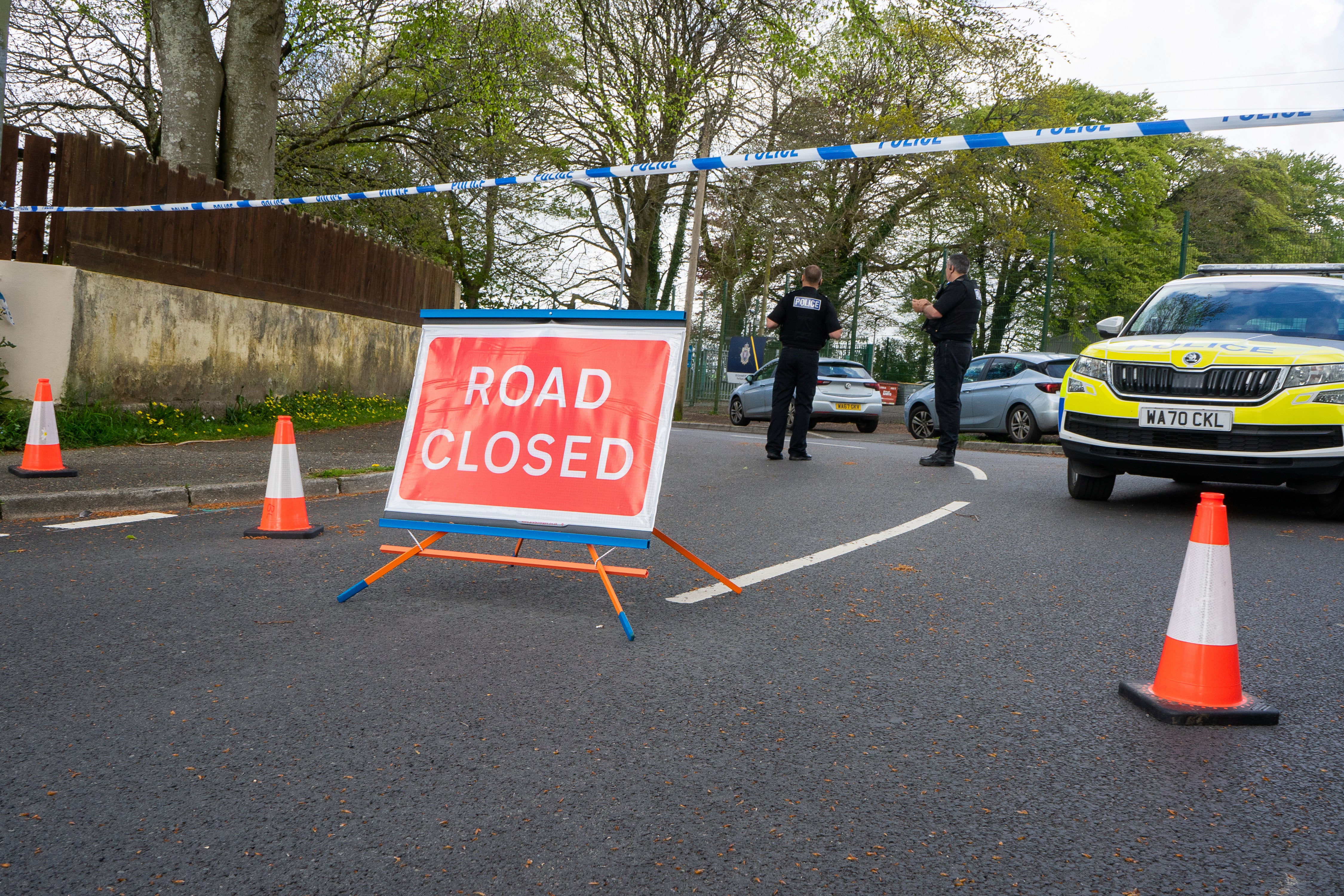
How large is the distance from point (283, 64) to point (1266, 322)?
723 inches

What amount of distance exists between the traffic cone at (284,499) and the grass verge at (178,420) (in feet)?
13.8

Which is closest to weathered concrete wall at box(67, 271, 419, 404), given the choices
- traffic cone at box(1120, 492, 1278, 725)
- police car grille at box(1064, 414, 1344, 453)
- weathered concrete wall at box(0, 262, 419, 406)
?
weathered concrete wall at box(0, 262, 419, 406)

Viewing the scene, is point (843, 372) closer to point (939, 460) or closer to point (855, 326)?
point (855, 326)

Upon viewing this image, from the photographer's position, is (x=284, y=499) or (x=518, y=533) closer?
(x=518, y=533)

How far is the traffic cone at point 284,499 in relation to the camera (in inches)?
242

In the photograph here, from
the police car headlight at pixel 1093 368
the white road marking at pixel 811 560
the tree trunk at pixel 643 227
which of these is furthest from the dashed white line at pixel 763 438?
the tree trunk at pixel 643 227

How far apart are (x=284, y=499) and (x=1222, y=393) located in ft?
20.2

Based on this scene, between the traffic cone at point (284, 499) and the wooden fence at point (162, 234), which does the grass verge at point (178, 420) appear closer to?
the wooden fence at point (162, 234)

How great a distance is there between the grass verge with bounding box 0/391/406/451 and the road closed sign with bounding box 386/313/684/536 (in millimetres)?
5908

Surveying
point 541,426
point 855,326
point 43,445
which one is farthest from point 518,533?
point 855,326

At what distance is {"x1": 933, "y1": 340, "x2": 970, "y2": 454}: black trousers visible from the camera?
10.7 metres

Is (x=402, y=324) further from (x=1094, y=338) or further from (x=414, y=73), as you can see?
(x=1094, y=338)

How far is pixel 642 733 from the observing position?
3104 millimetres

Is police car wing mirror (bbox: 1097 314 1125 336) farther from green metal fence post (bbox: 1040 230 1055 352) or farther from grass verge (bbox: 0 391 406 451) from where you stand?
green metal fence post (bbox: 1040 230 1055 352)
